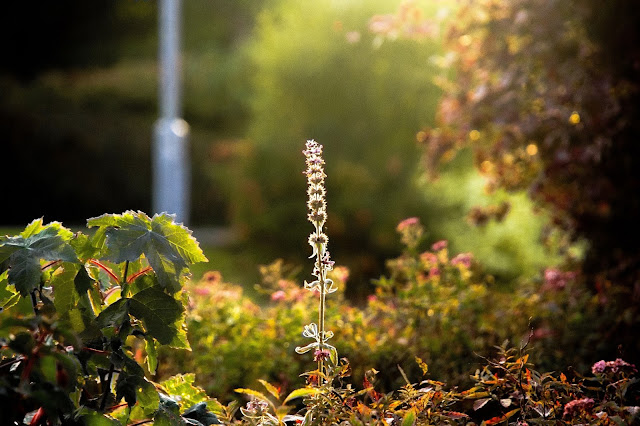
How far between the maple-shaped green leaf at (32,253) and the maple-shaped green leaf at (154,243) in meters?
0.08

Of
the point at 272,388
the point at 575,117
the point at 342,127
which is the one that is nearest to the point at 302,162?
the point at 342,127

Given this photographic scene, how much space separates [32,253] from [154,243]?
25 cm

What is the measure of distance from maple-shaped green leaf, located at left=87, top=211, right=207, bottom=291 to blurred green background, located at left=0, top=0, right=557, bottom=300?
197 cm

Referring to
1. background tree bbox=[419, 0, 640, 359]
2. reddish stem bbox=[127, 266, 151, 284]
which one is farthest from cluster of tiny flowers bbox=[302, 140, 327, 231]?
background tree bbox=[419, 0, 640, 359]

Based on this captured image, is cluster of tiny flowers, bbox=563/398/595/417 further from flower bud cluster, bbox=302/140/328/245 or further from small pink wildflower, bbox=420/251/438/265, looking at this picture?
small pink wildflower, bbox=420/251/438/265

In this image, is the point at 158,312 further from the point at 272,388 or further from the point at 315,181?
the point at 315,181

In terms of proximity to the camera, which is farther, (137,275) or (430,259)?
(430,259)

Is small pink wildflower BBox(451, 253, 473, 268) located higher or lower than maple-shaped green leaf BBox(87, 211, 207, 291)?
lower

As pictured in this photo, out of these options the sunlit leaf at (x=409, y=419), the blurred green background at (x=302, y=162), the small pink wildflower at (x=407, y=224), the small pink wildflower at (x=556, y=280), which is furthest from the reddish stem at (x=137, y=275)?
the small pink wildflower at (x=556, y=280)

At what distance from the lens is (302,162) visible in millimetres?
8375

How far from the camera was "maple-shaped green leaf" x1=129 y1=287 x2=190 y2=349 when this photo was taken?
172 centimetres

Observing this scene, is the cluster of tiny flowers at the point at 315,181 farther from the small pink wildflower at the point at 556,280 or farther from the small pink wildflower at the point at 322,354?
the small pink wildflower at the point at 556,280

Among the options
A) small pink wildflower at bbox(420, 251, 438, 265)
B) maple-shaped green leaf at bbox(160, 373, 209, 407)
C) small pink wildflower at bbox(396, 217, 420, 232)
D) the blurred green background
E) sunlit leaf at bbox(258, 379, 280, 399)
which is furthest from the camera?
the blurred green background

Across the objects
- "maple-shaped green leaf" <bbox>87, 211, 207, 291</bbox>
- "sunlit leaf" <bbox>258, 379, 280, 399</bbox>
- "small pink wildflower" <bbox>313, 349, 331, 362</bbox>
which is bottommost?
"sunlit leaf" <bbox>258, 379, 280, 399</bbox>
